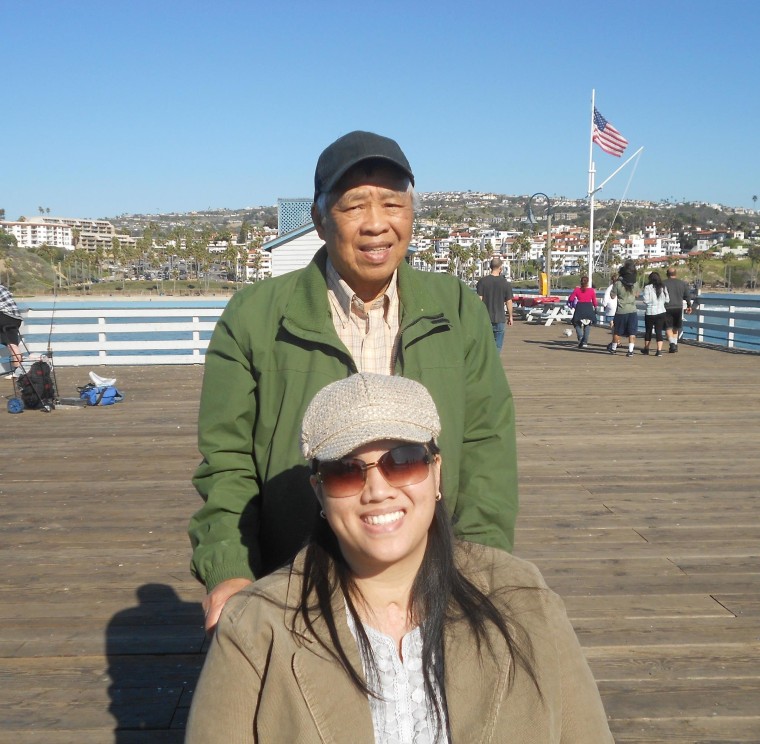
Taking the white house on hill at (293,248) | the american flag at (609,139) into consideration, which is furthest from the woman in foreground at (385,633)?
the american flag at (609,139)

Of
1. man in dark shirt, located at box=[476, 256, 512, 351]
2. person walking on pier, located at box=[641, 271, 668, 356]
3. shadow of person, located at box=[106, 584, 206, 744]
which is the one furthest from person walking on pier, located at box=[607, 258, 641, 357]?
shadow of person, located at box=[106, 584, 206, 744]

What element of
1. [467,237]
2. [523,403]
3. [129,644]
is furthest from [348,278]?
[467,237]

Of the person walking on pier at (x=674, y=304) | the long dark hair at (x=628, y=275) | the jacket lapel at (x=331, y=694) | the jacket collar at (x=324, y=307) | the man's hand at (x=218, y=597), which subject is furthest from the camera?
the person walking on pier at (x=674, y=304)

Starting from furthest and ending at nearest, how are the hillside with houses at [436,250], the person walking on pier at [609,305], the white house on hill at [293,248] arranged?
1. the hillside with houses at [436,250]
2. the white house on hill at [293,248]
3. the person walking on pier at [609,305]

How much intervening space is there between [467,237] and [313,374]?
570ft

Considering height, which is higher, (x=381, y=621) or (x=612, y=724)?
(x=381, y=621)

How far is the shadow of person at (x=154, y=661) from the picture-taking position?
3.33 meters

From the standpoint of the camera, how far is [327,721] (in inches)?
65.8

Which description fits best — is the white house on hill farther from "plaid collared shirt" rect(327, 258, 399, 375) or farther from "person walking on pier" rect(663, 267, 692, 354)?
"plaid collared shirt" rect(327, 258, 399, 375)

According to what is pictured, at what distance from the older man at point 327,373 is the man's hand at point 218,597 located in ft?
0.19

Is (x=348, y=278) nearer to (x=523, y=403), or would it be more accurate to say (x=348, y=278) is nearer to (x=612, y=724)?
(x=612, y=724)

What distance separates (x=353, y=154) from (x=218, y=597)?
1001mm

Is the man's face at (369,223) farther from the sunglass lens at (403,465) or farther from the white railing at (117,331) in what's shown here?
the white railing at (117,331)

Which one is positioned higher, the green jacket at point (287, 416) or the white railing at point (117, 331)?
the green jacket at point (287, 416)
